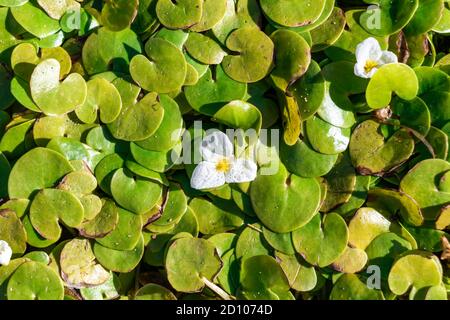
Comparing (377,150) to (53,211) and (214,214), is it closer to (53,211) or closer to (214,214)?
(214,214)

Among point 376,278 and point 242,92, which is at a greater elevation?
point 242,92

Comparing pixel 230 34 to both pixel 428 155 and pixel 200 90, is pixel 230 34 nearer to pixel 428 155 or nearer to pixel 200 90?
pixel 200 90

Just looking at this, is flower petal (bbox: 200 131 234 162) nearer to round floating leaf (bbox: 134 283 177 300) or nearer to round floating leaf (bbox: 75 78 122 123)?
round floating leaf (bbox: 75 78 122 123)

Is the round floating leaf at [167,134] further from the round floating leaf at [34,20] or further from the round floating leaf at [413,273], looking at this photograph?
the round floating leaf at [413,273]

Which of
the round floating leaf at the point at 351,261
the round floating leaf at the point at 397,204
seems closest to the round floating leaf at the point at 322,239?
the round floating leaf at the point at 351,261

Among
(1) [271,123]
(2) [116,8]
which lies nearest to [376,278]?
(1) [271,123]

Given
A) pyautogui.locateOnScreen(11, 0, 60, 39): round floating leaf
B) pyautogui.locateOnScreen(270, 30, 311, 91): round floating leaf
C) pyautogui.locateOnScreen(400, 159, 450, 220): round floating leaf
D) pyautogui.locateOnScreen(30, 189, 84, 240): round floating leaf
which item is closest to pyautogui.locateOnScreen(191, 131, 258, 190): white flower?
pyautogui.locateOnScreen(270, 30, 311, 91): round floating leaf
